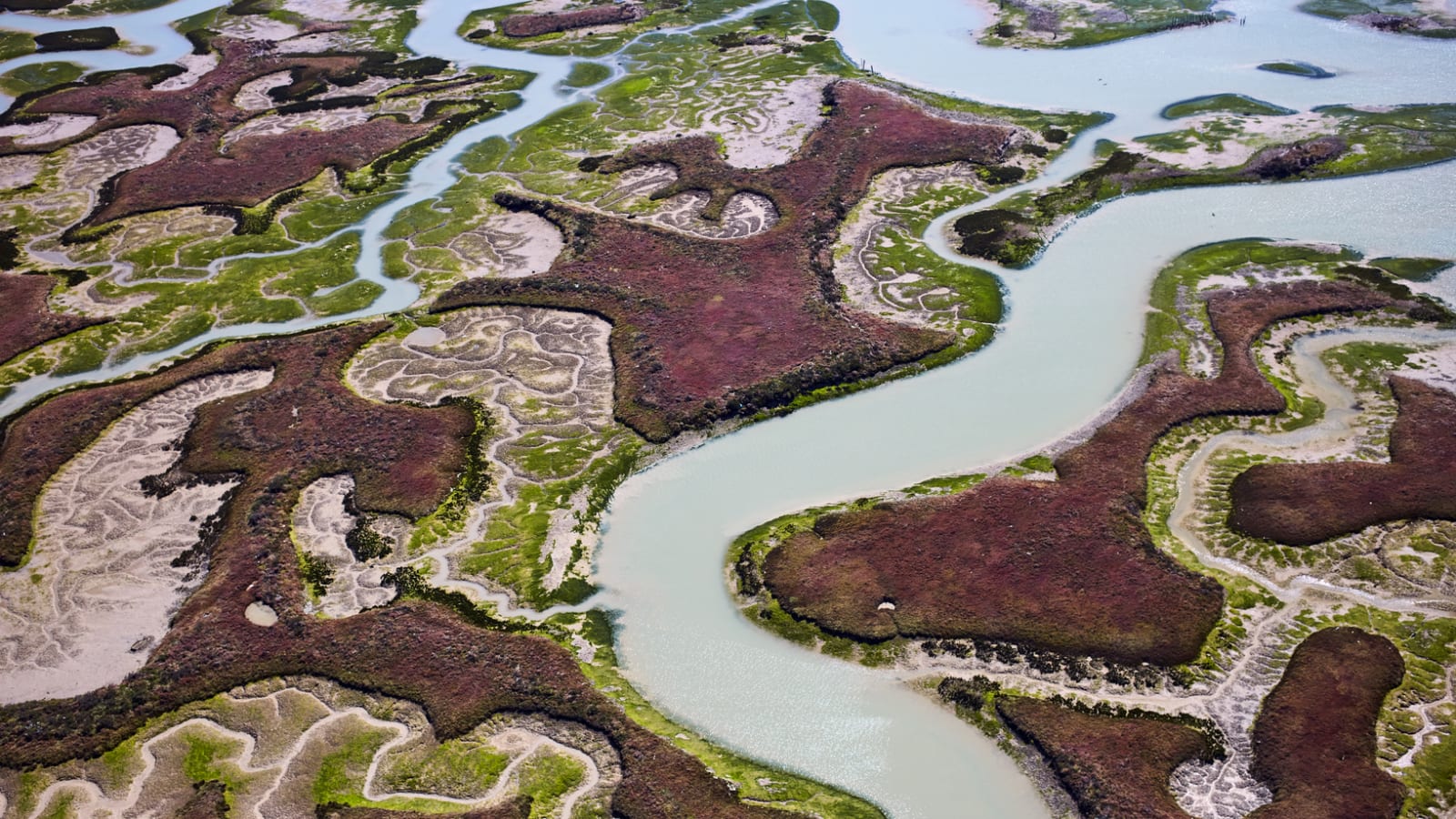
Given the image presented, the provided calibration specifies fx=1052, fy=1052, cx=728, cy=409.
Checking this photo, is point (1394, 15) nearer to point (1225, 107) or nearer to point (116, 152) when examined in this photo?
point (1225, 107)

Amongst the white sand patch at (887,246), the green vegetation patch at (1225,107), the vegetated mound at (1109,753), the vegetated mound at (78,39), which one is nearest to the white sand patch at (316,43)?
the vegetated mound at (78,39)

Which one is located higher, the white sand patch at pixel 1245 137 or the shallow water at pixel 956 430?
the white sand patch at pixel 1245 137

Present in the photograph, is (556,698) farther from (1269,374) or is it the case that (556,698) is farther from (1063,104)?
(1063,104)

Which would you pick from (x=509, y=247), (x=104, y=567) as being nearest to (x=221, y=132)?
(x=509, y=247)

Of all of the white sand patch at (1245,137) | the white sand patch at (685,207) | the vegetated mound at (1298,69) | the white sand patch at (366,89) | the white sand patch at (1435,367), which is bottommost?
the white sand patch at (366,89)

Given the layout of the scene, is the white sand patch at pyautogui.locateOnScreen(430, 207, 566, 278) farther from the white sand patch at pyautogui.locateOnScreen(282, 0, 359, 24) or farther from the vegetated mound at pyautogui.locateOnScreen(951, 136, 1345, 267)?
the white sand patch at pyautogui.locateOnScreen(282, 0, 359, 24)

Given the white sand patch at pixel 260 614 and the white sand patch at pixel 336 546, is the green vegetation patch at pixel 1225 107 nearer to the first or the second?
the white sand patch at pixel 336 546

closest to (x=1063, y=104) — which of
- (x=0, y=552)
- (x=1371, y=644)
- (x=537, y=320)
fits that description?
(x=537, y=320)

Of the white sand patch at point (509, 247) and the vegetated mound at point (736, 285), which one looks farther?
the white sand patch at point (509, 247)
